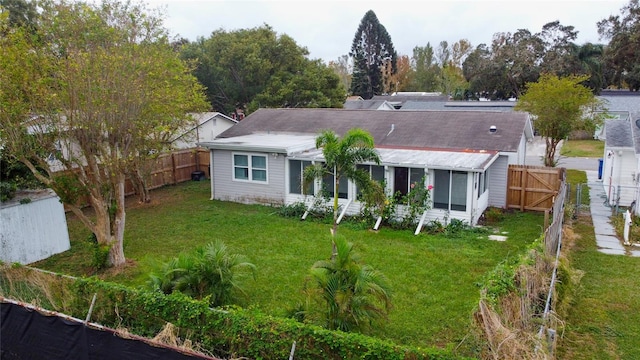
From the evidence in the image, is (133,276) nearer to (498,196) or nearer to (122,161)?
(122,161)

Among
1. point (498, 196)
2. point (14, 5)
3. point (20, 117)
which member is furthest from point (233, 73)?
point (20, 117)

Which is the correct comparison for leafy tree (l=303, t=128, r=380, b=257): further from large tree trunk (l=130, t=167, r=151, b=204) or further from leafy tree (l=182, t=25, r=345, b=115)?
leafy tree (l=182, t=25, r=345, b=115)

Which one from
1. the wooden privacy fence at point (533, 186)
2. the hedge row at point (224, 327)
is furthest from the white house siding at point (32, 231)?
the wooden privacy fence at point (533, 186)

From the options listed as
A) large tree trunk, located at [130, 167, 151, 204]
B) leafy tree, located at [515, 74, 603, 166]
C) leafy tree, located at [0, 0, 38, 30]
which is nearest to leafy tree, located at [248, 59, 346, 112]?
leafy tree, located at [0, 0, 38, 30]

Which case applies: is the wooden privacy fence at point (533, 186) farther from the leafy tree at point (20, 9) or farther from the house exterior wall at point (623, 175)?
the leafy tree at point (20, 9)

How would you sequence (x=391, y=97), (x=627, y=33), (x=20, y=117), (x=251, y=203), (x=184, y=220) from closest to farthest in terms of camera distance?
(x=20, y=117) < (x=184, y=220) < (x=251, y=203) < (x=627, y=33) < (x=391, y=97)
